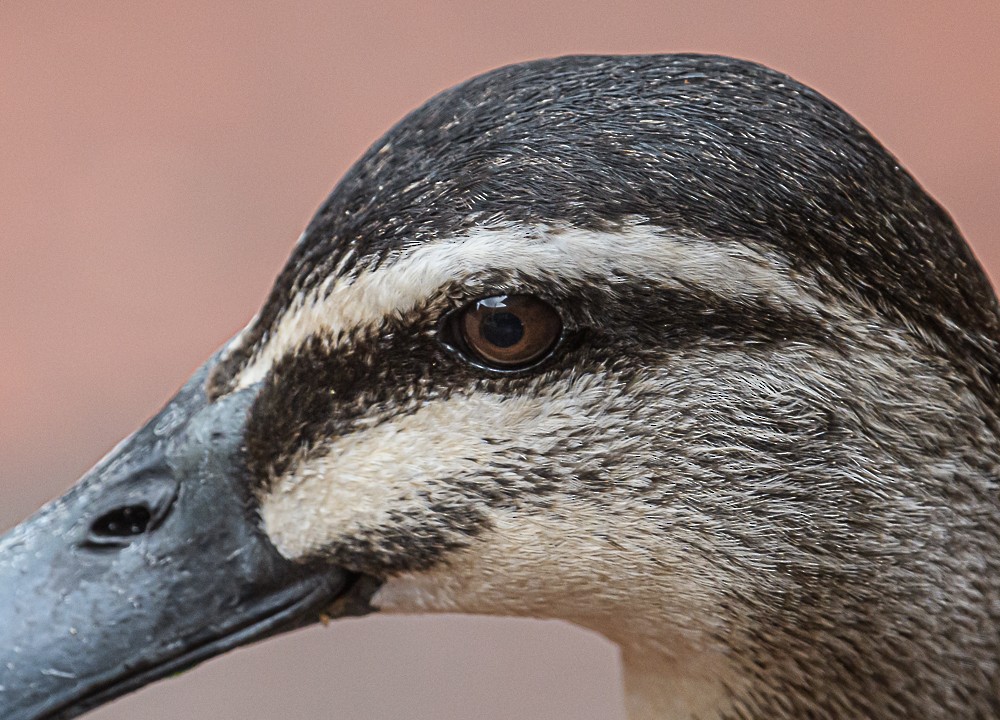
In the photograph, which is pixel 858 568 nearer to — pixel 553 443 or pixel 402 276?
pixel 553 443

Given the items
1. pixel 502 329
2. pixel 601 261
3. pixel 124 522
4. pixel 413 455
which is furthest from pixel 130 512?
pixel 601 261

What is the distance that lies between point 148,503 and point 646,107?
1.97 feet

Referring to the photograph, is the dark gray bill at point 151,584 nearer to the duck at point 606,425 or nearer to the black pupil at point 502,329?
the duck at point 606,425

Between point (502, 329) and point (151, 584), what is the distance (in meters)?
0.42

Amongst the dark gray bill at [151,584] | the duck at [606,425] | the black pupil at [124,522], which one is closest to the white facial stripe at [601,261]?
the duck at [606,425]

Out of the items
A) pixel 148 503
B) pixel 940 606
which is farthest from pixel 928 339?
pixel 148 503

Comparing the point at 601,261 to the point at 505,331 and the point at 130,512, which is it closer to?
the point at 505,331

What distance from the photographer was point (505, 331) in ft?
3.51

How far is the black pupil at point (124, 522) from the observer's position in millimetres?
1204

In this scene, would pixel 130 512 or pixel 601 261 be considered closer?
pixel 601 261

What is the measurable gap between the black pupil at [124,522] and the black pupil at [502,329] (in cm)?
39

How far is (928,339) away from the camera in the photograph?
1096 millimetres

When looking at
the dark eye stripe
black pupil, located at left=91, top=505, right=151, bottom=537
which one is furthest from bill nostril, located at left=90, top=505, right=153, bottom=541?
the dark eye stripe

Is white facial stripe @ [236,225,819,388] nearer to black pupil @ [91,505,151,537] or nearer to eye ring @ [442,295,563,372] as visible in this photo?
eye ring @ [442,295,563,372]
